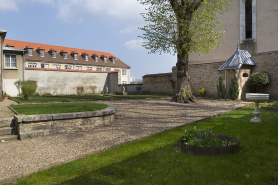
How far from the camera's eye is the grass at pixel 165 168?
2949 millimetres

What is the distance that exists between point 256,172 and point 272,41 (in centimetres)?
1846

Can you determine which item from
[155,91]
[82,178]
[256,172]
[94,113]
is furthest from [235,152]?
[155,91]

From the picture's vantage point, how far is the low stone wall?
17.4 ft

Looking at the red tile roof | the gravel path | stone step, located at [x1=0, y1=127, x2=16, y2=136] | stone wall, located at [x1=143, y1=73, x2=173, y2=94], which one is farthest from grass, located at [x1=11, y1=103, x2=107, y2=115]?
the red tile roof

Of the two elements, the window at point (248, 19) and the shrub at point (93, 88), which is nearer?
the window at point (248, 19)

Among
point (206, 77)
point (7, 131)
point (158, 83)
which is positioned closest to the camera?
point (7, 131)

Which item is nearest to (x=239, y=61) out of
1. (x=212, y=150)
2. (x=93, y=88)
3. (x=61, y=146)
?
(x=212, y=150)

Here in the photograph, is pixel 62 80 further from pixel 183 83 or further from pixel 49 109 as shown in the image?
pixel 49 109

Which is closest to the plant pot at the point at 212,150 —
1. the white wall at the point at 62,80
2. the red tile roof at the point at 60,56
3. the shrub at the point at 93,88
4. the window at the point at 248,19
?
the window at the point at 248,19

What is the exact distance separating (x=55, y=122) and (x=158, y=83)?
1775cm

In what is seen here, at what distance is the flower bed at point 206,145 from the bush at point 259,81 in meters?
12.3

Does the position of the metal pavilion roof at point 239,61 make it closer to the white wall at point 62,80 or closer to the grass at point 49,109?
the grass at point 49,109

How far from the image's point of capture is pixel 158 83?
22.8m

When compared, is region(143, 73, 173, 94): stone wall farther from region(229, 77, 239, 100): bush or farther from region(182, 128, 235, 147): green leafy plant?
region(182, 128, 235, 147): green leafy plant
